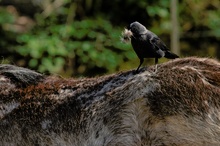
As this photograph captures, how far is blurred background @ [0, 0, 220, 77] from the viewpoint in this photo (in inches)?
340

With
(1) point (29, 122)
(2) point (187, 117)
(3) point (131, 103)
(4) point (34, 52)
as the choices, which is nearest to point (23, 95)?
(1) point (29, 122)

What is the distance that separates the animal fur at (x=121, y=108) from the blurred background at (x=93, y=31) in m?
3.80

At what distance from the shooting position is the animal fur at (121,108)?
13.0 feet

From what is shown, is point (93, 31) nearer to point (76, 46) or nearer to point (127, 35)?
point (76, 46)

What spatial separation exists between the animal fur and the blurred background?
12.5 feet

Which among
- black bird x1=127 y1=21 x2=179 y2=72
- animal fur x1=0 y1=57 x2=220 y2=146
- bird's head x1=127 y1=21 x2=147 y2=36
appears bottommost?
animal fur x1=0 y1=57 x2=220 y2=146

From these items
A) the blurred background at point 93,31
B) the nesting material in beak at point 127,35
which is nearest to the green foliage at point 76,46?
the blurred background at point 93,31

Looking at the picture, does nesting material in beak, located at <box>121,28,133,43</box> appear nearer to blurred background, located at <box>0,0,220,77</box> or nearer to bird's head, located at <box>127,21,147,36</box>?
bird's head, located at <box>127,21,147,36</box>

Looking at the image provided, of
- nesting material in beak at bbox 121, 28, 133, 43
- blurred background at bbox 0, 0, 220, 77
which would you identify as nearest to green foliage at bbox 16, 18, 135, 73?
blurred background at bbox 0, 0, 220, 77

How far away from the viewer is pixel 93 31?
8836 mm

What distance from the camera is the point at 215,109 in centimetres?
391

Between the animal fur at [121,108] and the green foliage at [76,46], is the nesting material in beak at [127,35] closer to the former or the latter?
the animal fur at [121,108]

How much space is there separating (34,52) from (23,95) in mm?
3788

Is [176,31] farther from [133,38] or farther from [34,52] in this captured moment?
[133,38]
